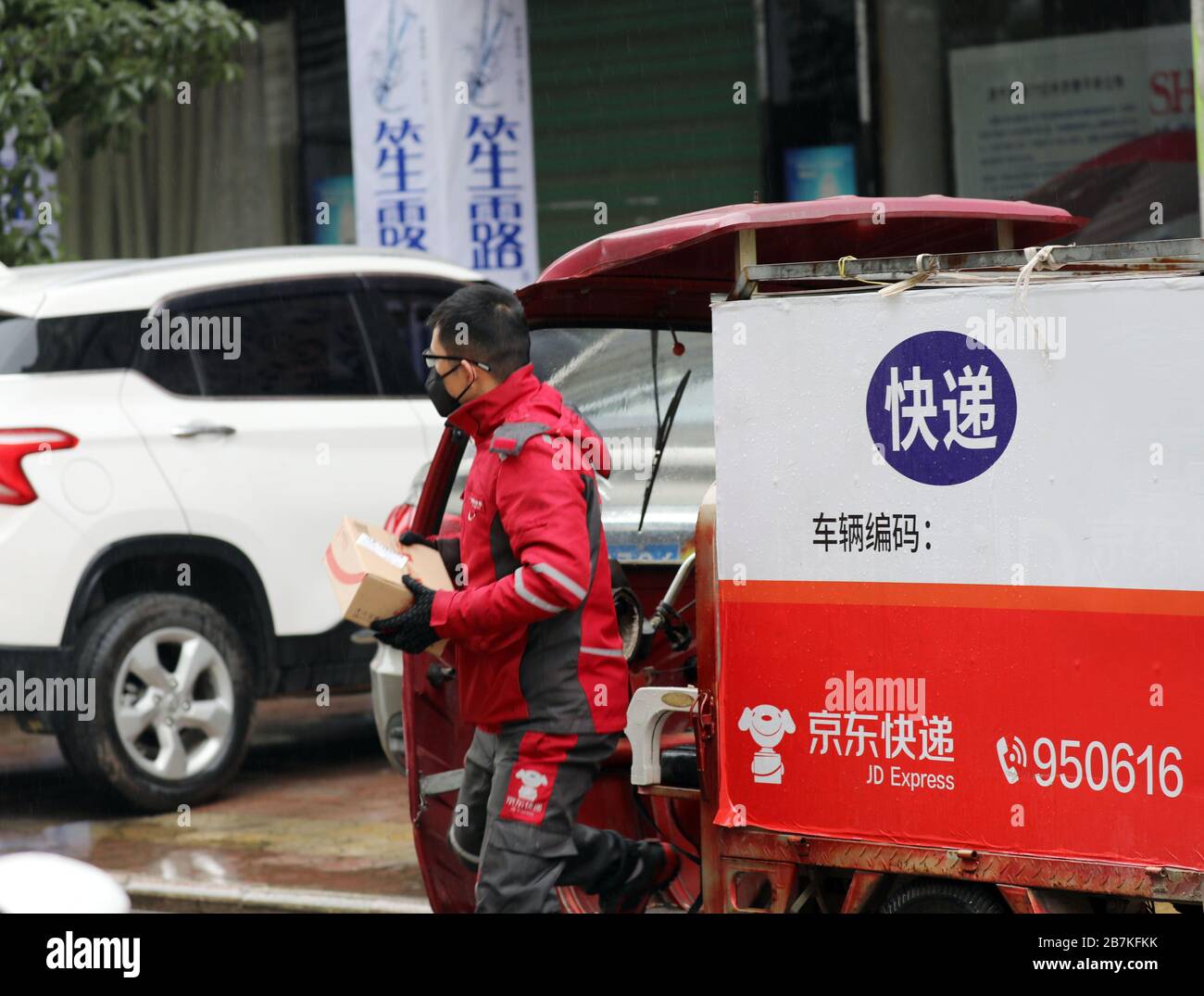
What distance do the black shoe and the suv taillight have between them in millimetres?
3294

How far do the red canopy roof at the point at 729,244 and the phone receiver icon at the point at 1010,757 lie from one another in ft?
4.07

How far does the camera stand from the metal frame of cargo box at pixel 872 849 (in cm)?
380

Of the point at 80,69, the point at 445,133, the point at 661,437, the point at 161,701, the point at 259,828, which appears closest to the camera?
the point at 661,437

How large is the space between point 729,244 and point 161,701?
3891 millimetres

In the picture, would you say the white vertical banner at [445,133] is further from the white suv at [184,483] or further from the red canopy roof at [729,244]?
the red canopy roof at [729,244]

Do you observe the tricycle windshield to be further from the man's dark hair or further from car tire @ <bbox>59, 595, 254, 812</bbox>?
car tire @ <bbox>59, 595, 254, 812</bbox>

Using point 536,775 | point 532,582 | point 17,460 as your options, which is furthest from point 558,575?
point 17,460

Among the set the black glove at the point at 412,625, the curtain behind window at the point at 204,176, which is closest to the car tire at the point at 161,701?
the black glove at the point at 412,625

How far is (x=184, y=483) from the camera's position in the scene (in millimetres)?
7770

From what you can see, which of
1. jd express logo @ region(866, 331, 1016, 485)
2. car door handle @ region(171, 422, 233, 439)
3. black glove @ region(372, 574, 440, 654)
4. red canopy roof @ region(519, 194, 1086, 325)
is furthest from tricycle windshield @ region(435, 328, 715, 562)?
car door handle @ region(171, 422, 233, 439)

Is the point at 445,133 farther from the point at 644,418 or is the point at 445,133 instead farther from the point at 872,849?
the point at 872,849

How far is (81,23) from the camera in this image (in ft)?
33.2

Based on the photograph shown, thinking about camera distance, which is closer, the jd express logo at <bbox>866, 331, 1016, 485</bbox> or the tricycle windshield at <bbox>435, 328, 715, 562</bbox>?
the jd express logo at <bbox>866, 331, 1016, 485</bbox>

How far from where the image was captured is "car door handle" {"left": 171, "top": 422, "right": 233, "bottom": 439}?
7793 millimetres
